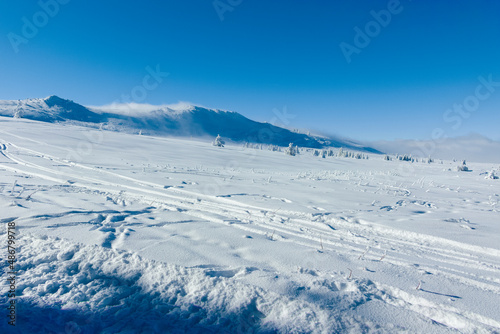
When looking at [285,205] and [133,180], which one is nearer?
[285,205]

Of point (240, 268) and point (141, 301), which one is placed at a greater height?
point (240, 268)

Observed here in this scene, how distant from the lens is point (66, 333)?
257 centimetres

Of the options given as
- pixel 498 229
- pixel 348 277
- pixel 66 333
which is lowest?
pixel 66 333

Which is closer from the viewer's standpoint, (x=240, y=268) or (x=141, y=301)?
(x=141, y=301)

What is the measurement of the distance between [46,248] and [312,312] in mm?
4104

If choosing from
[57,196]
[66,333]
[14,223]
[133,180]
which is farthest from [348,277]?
[133,180]

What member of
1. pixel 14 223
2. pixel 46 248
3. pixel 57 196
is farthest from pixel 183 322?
pixel 57 196

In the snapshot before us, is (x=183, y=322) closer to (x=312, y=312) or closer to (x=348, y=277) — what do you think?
(x=312, y=312)

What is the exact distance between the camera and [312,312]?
9.39ft

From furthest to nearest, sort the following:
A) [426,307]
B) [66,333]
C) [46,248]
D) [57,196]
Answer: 1. [57,196]
2. [46,248]
3. [426,307]
4. [66,333]

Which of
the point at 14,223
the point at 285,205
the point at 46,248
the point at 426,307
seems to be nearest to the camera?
the point at 426,307

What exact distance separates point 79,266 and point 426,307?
4.62 m

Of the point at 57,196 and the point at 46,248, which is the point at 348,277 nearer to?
the point at 46,248

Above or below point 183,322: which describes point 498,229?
above
